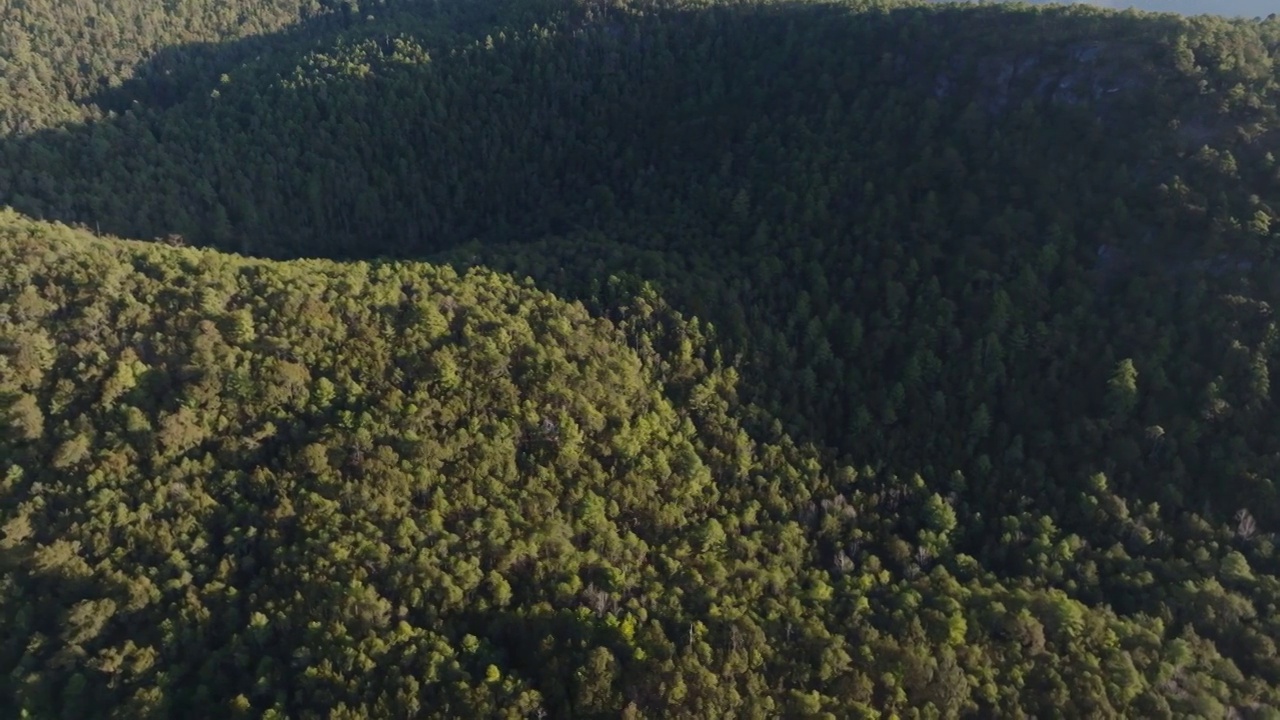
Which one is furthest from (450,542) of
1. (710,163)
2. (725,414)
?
(710,163)

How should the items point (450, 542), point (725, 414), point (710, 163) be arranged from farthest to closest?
point (710, 163), point (725, 414), point (450, 542)

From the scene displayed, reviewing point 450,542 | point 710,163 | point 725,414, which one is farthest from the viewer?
point 710,163

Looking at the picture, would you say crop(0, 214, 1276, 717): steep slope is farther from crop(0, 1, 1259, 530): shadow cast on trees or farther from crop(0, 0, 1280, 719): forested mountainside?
crop(0, 1, 1259, 530): shadow cast on trees

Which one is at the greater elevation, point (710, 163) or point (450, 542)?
point (710, 163)

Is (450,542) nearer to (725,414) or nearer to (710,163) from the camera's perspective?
(725,414)

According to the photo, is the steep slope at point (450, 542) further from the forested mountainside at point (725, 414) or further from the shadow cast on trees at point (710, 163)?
the shadow cast on trees at point (710, 163)

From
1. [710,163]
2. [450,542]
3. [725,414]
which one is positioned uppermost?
[710,163]

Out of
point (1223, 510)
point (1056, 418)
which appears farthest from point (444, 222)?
point (1223, 510)

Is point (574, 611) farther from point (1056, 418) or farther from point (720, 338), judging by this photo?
point (1056, 418)

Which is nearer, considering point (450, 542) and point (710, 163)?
point (450, 542)
